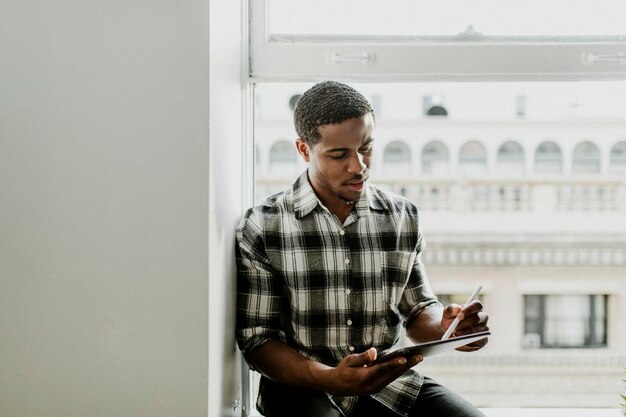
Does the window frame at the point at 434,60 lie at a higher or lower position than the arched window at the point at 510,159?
higher

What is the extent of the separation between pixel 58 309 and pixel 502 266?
121 cm

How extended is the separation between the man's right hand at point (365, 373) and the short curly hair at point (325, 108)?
464 millimetres

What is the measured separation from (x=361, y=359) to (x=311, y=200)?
0.39 m

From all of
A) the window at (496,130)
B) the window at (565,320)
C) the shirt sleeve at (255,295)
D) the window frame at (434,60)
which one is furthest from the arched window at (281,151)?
the window at (565,320)

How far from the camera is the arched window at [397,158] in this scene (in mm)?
1854

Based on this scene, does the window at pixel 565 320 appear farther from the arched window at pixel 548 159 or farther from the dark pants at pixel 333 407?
the dark pants at pixel 333 407

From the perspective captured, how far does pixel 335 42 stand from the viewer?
1.67 metres

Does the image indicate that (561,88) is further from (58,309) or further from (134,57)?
(58,309)

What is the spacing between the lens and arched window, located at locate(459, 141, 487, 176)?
185cm

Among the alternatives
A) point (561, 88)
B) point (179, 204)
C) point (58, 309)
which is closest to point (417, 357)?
point (179, 204)

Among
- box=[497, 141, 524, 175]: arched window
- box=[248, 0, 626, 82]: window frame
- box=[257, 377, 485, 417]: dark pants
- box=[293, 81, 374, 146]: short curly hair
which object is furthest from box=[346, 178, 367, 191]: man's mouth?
box=[497, 141, 524, 175]: arched window

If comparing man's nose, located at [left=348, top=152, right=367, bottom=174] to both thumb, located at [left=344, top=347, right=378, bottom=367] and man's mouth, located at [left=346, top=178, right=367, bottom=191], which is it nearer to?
man's mouth, located at [left=346, top=178, right=367, bottom=191]

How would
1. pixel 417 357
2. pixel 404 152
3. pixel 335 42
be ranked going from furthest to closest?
pixel 404 152
pixel 335 42
pixel 417 357

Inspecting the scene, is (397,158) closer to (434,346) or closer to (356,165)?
(356,165)
